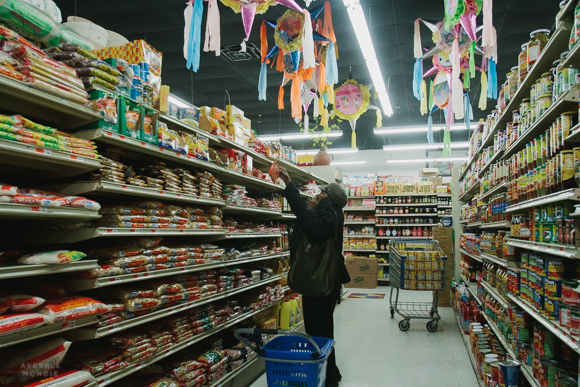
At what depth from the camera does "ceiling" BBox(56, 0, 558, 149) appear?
667 centimetres

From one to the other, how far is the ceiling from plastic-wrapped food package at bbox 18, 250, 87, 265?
5672 millimetres

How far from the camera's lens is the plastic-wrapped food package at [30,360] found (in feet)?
5.93

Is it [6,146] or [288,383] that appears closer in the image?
[6,146]

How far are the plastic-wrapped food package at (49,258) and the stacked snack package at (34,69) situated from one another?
772 mm

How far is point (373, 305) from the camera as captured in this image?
7918mm

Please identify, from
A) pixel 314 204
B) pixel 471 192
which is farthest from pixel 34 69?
pixel 471 192

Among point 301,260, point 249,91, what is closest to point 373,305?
point 301,260

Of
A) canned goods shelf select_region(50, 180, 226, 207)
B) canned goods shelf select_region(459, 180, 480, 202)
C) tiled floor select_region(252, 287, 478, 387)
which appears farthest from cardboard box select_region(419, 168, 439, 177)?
canned goods shelf select_region(50, 180, 226, 207)

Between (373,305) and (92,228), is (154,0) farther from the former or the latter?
(373,305)

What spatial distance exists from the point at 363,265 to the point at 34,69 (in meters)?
9.21

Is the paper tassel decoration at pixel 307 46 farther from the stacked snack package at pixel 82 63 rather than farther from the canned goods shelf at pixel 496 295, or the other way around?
the canned goods shelf at pixel 496 295

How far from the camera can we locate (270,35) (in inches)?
314

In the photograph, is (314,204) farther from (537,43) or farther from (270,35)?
(270,35)

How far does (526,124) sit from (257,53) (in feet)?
21.4
